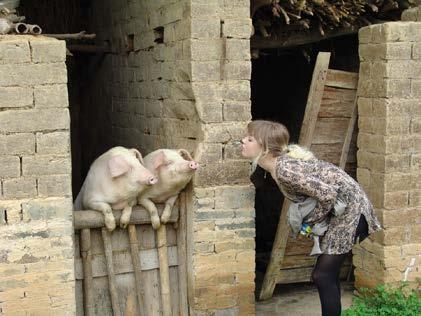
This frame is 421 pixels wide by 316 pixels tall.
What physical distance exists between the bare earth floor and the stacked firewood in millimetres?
2458

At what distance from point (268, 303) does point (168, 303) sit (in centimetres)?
114

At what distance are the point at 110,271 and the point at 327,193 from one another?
1.91 meters

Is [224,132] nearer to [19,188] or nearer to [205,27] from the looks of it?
[205,27]

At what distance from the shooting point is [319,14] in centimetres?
634

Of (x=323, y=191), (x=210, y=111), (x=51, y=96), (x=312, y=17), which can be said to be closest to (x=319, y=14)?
(x=312, y=17)

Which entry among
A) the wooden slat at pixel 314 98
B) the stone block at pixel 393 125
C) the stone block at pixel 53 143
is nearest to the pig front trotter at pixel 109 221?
the stone block at pixel 53 143

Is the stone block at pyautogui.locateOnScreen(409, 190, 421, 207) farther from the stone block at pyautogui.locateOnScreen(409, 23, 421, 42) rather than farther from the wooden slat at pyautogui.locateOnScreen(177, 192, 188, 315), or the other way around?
the wooden slat at pyautogui.locateOnScreen(177, 192, 188, 315)

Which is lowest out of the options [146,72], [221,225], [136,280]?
[136,280]

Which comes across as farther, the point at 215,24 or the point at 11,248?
the point at 215,24

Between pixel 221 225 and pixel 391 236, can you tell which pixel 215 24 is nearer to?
pixel 221 225

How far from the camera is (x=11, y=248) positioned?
476 cm

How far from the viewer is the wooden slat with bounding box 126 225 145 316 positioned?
17.8 feet

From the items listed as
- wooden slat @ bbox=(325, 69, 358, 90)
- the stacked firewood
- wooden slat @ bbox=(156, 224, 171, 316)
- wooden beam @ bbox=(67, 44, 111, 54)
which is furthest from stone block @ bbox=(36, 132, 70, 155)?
wooden beam @ bbox=(67, 44, 111, 54)

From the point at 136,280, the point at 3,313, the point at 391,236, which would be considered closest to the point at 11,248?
the point at 3,313
